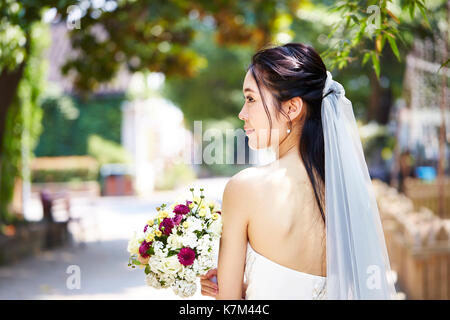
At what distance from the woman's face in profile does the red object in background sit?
18159 millimetres

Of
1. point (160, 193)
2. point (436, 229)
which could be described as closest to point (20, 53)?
point (436, 229)

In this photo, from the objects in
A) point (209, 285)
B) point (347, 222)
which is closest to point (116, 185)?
point (209, 285)

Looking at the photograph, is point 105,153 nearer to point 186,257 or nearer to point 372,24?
point 372,24

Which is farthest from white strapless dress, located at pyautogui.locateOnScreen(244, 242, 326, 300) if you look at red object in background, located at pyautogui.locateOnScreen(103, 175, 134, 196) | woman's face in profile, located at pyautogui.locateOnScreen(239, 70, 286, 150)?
red object in background, located at pyautogui.locateOnScreen(103, 175, 134, 196)

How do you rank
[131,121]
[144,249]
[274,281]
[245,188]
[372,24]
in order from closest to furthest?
[245,188], [274,281], [144,249], [372,24], [131,121]

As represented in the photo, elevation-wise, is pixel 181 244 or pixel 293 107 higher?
pixel 293 107

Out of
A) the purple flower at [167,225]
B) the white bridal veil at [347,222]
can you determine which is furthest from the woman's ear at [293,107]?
the purple flower at [167,225]

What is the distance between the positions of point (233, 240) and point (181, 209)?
383 millimetres

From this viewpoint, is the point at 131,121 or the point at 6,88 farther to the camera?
the point at 131,121

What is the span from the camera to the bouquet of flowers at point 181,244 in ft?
7.23

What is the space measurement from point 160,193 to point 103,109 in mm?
5070

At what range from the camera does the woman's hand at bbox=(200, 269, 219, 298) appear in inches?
88.7

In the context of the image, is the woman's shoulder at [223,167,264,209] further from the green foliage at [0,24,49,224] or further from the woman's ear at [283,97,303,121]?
the green foliage at [0,24,49,224]

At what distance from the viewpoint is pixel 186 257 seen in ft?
7.17
